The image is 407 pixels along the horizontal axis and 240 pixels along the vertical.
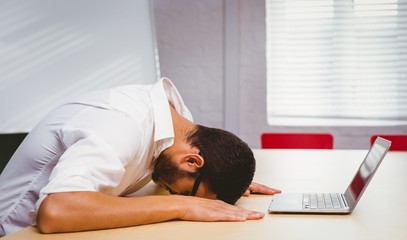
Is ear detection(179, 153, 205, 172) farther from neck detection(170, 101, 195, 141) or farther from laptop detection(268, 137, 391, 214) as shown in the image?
laptop detection(268, 137, 391, 214)

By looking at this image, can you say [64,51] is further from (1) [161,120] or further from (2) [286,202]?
(2) [286,202]

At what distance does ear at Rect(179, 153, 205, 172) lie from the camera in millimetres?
1539

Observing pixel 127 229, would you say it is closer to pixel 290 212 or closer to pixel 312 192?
pixel 290 212

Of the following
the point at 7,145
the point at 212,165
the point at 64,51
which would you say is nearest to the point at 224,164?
the point at 212,165

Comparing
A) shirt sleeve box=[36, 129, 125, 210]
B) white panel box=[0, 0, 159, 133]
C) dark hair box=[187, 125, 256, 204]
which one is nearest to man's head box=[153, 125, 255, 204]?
dark hair box=[187, 125, 256, 204]

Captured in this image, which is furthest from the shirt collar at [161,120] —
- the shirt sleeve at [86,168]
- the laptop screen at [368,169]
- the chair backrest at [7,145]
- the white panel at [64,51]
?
the white panel at [64,51]

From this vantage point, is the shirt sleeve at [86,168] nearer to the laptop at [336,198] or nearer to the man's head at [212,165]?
the man's head at [212,165]

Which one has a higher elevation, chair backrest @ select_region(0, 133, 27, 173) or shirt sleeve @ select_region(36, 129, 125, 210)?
shirt sleeve @ select_region(36, 129, 125, 210)

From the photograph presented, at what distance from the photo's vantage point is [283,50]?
429cm

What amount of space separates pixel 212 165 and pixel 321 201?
0.32 meters

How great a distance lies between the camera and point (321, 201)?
5.19 feet

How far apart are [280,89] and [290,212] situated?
116 inches

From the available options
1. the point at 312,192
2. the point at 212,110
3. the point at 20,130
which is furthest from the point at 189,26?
the point at 312,192

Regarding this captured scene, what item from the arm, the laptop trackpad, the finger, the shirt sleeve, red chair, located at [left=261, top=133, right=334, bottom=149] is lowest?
red chair, located at [left=261, top=133, right=334, bottom=149]
